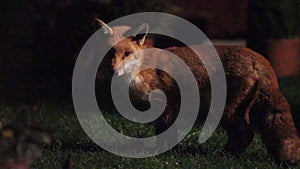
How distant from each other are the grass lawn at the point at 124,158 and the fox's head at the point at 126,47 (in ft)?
2.74

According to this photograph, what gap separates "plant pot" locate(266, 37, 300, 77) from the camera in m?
10.7

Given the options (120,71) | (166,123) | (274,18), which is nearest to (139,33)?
(120,71)

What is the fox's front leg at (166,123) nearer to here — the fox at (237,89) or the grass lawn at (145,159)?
the fox at (237,89)

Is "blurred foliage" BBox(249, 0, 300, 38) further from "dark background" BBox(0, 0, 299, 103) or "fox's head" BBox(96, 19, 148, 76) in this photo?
"fox's head" BBox(96, 19, 148, 76)

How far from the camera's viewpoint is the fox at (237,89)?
6.55m

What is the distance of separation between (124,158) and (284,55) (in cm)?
469

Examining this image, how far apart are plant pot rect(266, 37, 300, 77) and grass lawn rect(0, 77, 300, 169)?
2.97 meters

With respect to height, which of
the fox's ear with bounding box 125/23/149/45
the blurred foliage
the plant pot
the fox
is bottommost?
the plant pot

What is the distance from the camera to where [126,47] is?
665cm

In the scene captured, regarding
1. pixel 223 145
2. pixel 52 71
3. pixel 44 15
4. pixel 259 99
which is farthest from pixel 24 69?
pixel 259 99

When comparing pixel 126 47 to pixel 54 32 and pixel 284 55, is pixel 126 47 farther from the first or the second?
pixel 284 55

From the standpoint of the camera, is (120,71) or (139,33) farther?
(139,33)

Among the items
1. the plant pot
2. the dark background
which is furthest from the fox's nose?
the plant pot

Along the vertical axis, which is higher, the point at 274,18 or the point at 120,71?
the point at 120,71
